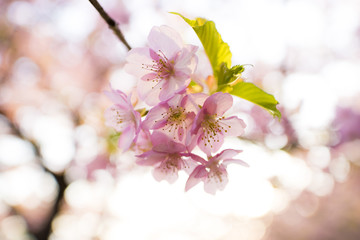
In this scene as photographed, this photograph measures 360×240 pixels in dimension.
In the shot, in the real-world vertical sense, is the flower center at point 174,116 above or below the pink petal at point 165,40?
below

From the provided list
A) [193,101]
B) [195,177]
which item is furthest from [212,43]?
[195,177]

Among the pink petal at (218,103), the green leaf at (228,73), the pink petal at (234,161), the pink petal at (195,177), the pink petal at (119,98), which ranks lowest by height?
the pink petal at (234,161)

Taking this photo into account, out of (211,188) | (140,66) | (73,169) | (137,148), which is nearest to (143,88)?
(140,66)

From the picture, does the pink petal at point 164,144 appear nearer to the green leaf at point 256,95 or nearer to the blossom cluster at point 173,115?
the blossom cluster at point 173,115

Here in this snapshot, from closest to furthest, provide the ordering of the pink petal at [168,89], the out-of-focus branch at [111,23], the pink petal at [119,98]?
1. the out-of-focus branch at [111,23]
2. the pink petal at [168,89]
3. the pink petal at [119,98]

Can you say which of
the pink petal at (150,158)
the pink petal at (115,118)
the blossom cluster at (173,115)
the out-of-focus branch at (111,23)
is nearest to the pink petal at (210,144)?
the blossom cluster at (173,115)

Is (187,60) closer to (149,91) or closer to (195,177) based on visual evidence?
(149,91)
